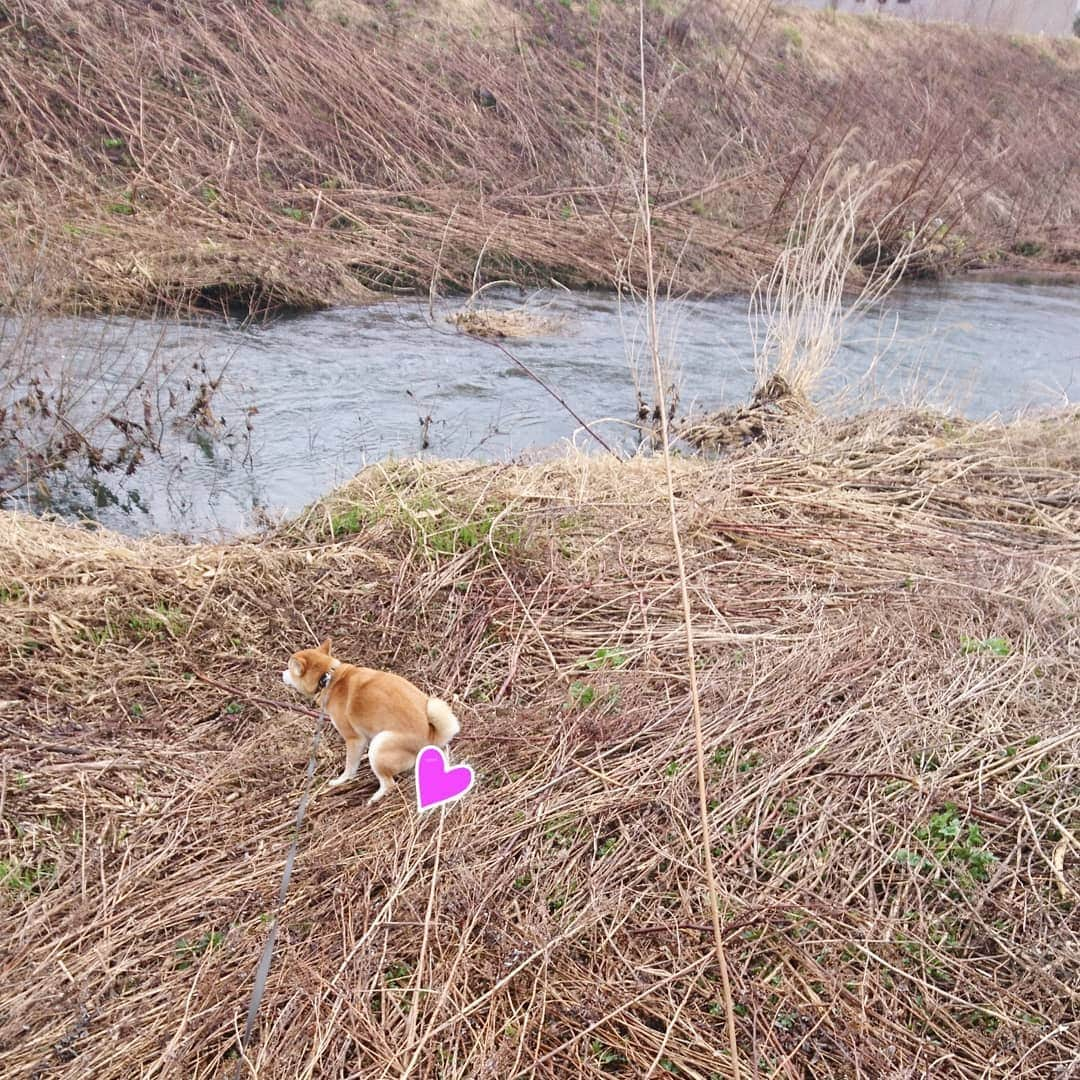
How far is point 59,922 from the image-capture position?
268cm

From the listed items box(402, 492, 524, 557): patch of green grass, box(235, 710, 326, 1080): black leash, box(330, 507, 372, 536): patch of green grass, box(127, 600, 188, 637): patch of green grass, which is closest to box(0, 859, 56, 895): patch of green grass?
box(235, 710, 326, 1080): black leash

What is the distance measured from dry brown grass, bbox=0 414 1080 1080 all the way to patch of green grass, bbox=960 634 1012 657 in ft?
0.05

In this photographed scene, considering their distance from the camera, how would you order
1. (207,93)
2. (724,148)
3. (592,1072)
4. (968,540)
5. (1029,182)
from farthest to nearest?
(1029,182), (724,148), (207,93), (968,540), (592,1072)

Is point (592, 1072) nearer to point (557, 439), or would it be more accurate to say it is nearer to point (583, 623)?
point (583, 623)

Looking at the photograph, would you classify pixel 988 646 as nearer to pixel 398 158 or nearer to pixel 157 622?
pixel 157 622

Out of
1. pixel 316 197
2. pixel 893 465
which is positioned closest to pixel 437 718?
pixel 893 465

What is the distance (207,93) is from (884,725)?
12.7 metres

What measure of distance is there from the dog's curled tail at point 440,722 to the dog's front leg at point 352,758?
A: 25 cm

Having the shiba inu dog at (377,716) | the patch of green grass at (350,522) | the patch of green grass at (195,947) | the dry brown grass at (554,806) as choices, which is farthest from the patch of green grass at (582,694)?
the patch of green grass at (350,522)

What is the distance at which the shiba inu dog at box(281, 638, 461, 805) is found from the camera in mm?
3111

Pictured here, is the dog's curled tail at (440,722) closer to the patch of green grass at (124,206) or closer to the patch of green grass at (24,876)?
the patch of green grass at (24,876)

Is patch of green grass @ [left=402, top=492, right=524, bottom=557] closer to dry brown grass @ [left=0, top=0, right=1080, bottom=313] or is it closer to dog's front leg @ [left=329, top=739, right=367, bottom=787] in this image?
dog's front leg @ [left=329, top=739, right=367, bottom=787]

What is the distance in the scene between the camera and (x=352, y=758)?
3215 mm

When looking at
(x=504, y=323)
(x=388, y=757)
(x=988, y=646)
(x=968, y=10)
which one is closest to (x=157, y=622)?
(x=388, y=757)
